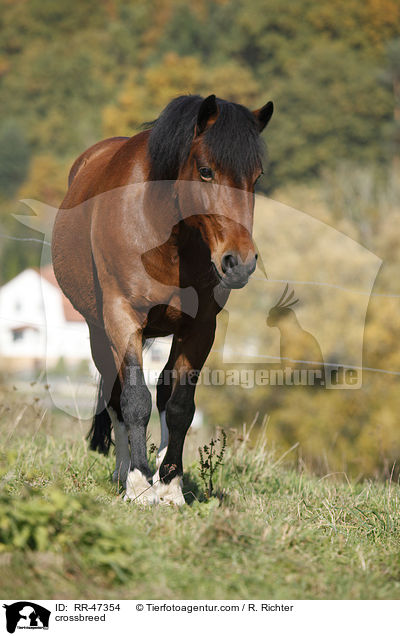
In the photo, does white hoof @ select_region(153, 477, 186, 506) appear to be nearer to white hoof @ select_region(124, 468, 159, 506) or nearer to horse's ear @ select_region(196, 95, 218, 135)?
white hoof @ select_region(124, 468, 159, 506)

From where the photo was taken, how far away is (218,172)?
3775mm

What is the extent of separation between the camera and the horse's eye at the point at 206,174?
150 inches

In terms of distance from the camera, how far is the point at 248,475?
5.42 meters

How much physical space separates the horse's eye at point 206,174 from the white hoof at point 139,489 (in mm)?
1643

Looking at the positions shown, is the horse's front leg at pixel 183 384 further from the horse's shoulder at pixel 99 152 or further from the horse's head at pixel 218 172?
the horse's shoulder at pixel 99 152

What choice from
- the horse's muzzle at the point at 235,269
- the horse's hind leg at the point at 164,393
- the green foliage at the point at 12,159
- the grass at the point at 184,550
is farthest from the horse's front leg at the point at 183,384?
the green foliage at the point at 12,159

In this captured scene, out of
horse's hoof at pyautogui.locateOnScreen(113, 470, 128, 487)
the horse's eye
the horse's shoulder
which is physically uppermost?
the horse's shoulder

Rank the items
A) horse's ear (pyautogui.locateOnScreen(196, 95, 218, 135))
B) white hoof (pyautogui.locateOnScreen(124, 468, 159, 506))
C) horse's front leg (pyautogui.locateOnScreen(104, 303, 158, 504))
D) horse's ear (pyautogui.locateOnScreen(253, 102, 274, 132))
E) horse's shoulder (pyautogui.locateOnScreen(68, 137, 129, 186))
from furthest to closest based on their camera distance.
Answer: horse's shoulder (pyautogui.locateOnScreen(68, 137, 129, 186)) < horse's ear (pyautogui.locateOnScreen(253, 102, 274, 132)) < horse's front leg (pyautogui.locateOnScreen(104, 303, 158, 504)) < white hoof (pyautogui.locateOnScreen(124, 468, 159, 506)) < horse's ear (pyautogui.locateOnScreen(196, 95, 218, 135))
